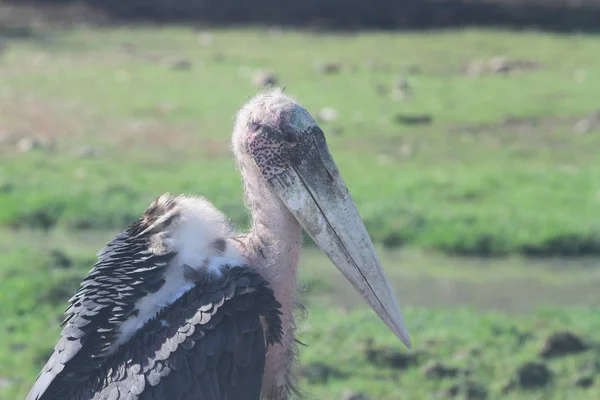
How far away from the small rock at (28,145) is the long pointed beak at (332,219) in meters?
6.85

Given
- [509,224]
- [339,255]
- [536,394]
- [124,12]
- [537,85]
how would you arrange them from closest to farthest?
[339,255], [536,394], [509,224], [537,85], [124,12]

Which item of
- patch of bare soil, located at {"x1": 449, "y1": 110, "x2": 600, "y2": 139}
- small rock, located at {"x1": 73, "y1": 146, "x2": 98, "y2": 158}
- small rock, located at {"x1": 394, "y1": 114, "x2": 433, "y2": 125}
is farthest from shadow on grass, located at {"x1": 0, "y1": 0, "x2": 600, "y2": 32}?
small rock, located at {"x1": 73, "y1": 146, "x2": 98, "y2": 158}

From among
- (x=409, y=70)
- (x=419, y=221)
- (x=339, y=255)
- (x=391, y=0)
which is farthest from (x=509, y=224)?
(x=391, y=0)

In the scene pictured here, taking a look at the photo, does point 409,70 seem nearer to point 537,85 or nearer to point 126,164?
point 537,85

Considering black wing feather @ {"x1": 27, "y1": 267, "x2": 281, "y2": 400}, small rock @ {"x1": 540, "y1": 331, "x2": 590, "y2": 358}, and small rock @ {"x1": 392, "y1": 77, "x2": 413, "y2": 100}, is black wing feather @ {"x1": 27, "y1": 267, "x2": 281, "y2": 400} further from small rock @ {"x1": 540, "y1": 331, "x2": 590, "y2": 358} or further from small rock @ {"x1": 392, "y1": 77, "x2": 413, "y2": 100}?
small rock @ {"x1": 392, "y1": 77, "x2": 413, "y2": 100}

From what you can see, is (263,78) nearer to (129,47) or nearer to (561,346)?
(129,47)

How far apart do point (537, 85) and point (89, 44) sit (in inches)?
222

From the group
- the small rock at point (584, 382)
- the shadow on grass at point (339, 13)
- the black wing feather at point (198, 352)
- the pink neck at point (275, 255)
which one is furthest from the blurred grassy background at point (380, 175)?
the shadow on grass at point (339, 13)

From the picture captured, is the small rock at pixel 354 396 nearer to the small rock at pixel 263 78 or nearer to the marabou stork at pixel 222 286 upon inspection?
the marabou stork at pixel 222 286

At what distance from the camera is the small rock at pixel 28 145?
10000mm

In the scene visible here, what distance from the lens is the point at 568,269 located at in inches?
298

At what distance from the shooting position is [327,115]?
11.3 m

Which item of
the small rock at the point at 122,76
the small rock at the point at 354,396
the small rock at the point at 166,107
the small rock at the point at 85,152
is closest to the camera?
the small rock at the point at 354,396

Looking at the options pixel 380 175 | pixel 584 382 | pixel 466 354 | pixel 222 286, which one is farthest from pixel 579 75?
pixel 222 286
